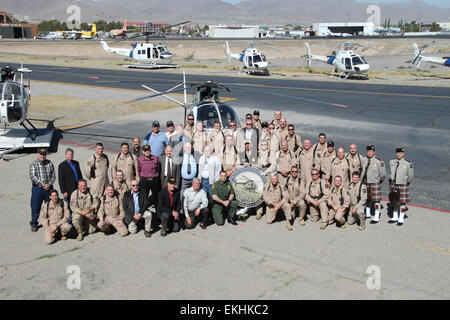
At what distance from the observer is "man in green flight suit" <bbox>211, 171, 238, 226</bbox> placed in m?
9.36

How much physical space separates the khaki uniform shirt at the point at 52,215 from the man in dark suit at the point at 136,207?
121 cm

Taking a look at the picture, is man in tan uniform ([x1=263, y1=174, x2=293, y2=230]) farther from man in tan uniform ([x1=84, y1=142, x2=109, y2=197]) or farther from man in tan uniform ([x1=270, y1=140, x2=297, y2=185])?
man in tan uniform ([x1=84, y1=142, x2=109, y2=197])

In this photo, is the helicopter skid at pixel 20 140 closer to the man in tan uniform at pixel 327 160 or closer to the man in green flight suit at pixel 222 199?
the man in green flight suit at pixel 222 199

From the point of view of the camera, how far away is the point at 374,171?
9.67 m

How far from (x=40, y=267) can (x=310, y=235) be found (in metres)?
5.35

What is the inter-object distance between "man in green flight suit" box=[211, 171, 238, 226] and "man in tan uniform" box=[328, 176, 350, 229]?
213 centimetres

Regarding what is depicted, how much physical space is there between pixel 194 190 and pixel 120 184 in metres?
1.62

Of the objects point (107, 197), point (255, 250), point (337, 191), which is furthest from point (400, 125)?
point (107, 197)

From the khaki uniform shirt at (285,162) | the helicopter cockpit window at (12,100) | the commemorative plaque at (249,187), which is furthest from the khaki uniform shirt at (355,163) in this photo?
the helicopter cockpit window at (12,100)

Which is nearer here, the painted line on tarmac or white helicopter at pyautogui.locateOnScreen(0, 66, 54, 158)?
the painted line on tarmac

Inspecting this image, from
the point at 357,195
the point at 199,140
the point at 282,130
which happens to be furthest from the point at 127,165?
the point at 357,195

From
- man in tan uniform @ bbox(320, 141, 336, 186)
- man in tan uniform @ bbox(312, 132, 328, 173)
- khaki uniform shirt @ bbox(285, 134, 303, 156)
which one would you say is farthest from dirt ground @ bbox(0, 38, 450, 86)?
man in tan uniform @ bbox(320, 141, 336, 186)
